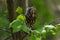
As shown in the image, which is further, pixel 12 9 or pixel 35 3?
pixel 35 3

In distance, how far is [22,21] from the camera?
0.79 m

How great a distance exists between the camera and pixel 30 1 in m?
1.40

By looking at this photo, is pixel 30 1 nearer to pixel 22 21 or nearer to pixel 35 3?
pixel 35 3

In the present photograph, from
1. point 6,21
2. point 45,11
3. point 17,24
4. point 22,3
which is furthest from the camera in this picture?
point 45,11

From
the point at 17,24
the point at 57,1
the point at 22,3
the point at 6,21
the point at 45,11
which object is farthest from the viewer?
the point at 57,1

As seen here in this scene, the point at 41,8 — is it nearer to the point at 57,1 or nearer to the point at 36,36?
the point at 57,1

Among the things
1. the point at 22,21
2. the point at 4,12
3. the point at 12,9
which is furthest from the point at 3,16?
the point at 22,21

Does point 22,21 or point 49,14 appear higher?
point 22,21

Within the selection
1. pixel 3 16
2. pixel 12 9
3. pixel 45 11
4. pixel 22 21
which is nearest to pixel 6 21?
pixel 3 16

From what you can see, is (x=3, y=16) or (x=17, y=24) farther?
(x=3, y=16)

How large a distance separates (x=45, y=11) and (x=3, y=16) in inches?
12.9

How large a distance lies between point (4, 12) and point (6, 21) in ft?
0.33

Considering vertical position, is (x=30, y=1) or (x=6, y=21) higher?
(x=30, y=1)

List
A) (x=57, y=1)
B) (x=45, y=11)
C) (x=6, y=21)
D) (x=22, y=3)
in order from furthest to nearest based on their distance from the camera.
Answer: (x=57, y=1)
(x=45, y=11)
(x=6, y=21)
(x=22, y=3)
